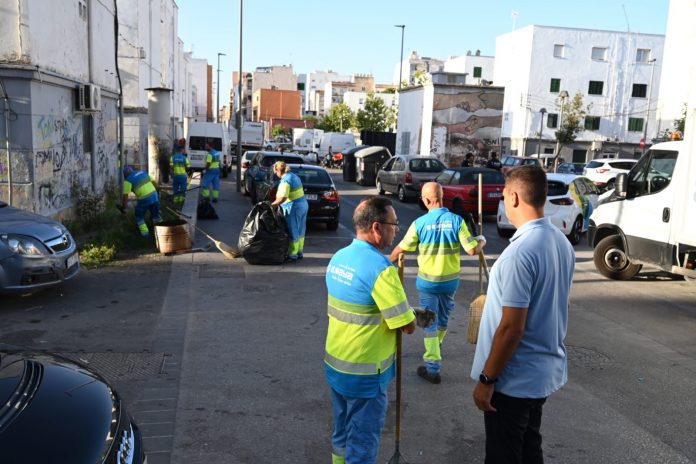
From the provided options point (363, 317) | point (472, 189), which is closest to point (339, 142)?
point (472, 189)

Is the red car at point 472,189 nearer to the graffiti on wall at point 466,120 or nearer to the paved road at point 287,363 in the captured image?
the paved road at point 287,363

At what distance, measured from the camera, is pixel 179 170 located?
1745 centimetres

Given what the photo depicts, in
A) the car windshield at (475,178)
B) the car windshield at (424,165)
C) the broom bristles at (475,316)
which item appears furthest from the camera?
the car windshield at (424,165)

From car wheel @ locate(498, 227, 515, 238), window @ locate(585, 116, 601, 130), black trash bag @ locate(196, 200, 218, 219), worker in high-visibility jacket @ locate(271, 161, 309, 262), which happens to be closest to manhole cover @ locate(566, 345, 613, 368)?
worker in high-visibility jacket @ locate(271, 161, 309, 262)

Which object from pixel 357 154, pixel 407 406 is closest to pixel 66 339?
pixel 407 406

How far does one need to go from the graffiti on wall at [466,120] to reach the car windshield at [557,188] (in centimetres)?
1877

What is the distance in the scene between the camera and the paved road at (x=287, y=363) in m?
4.61

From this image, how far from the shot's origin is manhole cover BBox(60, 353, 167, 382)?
18.7ft

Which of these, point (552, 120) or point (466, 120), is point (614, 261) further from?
point (552, 120)

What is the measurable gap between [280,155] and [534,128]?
38.8 metres

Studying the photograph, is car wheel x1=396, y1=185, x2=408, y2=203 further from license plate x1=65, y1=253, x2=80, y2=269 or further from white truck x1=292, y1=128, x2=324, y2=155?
white truck x1=292, y1=128, x2=324, y2=155

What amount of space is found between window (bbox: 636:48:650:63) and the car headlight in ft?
190

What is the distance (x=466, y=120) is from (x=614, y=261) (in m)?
23.2

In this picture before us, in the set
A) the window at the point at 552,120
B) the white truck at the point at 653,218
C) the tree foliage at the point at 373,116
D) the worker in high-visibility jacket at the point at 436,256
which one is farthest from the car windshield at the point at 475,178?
the tree foliage at the point at 373,116
